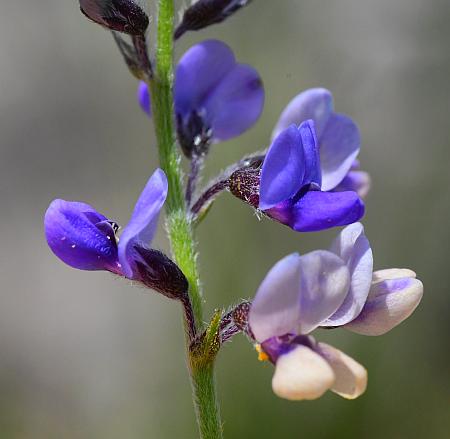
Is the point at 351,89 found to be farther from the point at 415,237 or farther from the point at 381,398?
the point at 381,398

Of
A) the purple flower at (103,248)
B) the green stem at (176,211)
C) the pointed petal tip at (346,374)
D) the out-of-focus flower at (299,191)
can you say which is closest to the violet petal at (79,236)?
the purple flower at (103,248)

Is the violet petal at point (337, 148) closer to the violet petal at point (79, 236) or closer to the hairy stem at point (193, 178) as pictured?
the hairy stem at point (193, 178)

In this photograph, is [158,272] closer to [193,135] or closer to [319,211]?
[319,211]

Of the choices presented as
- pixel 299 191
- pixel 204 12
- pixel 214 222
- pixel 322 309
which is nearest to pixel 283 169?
pixel 299 191

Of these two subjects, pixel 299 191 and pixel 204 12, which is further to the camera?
pixel 204 12

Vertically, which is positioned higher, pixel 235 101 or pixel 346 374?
pixel 235 101

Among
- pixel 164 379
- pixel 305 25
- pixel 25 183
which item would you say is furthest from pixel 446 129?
pixel 25 183

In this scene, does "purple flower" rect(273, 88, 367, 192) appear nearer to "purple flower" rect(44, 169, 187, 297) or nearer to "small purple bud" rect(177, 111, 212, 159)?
"small purple bud" rect(177, 111, 212, 159)
